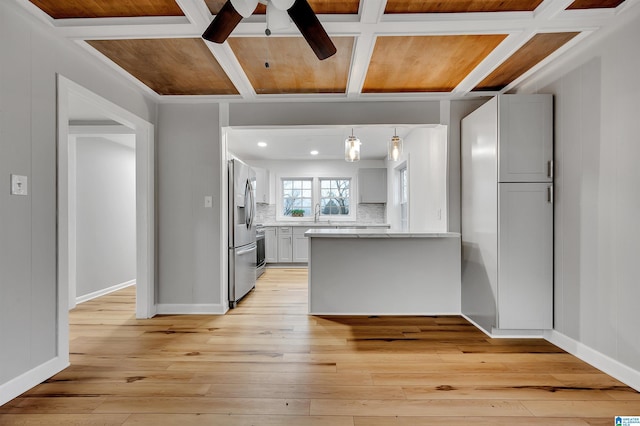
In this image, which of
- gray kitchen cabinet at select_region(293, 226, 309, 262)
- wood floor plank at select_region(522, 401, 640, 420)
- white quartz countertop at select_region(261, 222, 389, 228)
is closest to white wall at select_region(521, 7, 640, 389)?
wood floor plank at select_region(522, 401, 640, 420)

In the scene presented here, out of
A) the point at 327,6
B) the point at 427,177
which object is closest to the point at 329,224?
the point at 427,177

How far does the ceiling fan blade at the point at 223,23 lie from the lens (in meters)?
1.57

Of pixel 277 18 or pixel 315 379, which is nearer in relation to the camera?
pixel 277 18

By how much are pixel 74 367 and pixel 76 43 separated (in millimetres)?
2217

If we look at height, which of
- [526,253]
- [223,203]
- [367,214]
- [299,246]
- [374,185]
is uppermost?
[374,185]

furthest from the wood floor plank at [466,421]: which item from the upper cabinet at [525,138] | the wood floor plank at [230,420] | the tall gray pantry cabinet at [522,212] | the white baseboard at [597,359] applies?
the upper cabinet at [525,138]

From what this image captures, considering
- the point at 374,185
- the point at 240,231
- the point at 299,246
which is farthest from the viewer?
the point at 374,185

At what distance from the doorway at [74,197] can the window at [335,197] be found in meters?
4.16

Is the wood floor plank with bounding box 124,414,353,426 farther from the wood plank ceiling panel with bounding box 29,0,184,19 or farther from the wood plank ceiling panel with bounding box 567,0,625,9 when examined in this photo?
the wood plank ceiling panel with bounding box 567,0,625,9

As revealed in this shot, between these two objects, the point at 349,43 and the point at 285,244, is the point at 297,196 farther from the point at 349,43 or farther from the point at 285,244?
the point at 349,43

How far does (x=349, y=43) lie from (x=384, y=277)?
7.23 feet

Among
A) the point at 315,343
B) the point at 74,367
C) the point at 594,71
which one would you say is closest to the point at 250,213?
the point at 315,343

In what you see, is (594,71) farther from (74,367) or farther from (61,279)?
(74,367)

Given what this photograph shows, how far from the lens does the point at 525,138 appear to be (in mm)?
2627
